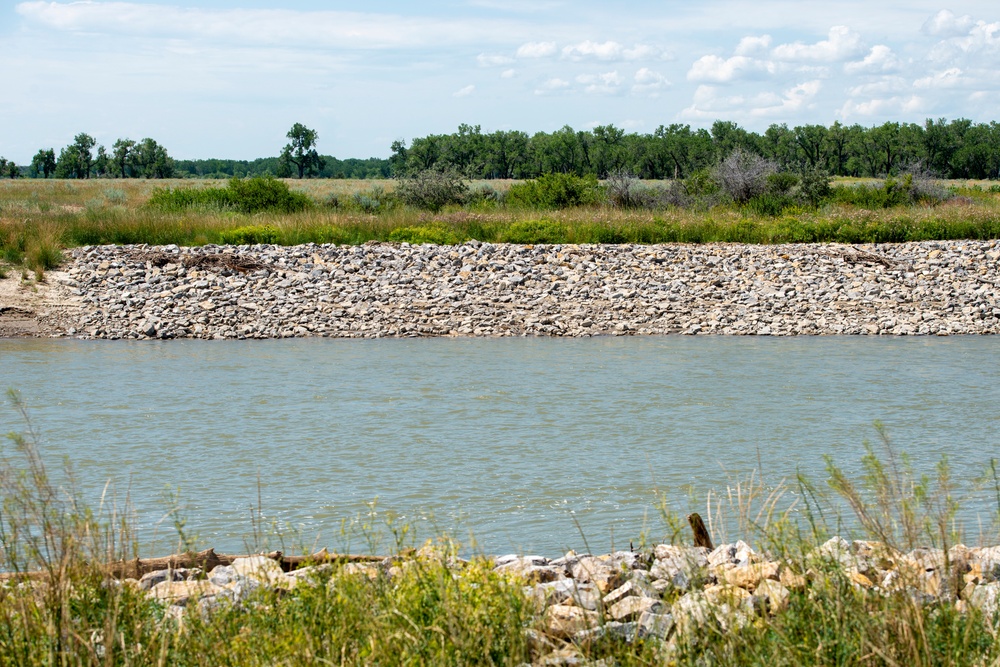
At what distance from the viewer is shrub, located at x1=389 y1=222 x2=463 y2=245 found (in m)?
22.0

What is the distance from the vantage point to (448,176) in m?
32.0

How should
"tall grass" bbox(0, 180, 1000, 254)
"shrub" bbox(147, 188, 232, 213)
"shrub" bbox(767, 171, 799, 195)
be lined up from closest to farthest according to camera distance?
"tall grass" bbox(0, 180, 1000, 254)
"shrub" bbox(147, 188, 232, 213)
"shrub" bbox(767, 171, 799, 195)

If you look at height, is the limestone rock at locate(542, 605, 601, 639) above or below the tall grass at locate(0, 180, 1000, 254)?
below

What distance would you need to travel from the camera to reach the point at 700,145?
233ft

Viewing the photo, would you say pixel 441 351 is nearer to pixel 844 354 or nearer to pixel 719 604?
pixel 844 354

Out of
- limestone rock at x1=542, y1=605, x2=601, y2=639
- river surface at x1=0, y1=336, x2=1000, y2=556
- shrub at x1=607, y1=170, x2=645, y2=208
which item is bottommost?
Answer: river surface at x1=0, y1=336, x2=1000, y2=556

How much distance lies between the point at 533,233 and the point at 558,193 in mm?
8250

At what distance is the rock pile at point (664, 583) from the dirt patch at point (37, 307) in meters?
13.9

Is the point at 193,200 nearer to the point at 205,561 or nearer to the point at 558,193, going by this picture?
the point at 558,193

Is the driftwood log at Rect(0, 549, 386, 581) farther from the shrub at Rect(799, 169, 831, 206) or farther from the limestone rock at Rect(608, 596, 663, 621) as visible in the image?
the shrub at Rect(799, 169, 831, 206)

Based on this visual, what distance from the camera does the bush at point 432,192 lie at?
30859mm

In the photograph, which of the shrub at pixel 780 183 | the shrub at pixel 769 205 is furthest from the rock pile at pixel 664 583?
the shrub at pixel 780 183

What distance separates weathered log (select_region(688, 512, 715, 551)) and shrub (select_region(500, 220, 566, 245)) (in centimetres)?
1681

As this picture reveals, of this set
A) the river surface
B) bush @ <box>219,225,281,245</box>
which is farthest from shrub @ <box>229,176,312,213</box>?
the river surface
